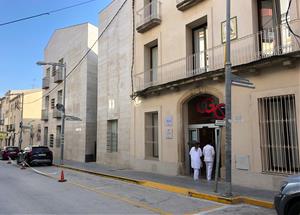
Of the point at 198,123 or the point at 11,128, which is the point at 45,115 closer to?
the point at 11,128

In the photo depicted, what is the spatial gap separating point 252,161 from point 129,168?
342 inches

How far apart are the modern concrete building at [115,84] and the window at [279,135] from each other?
9219mm

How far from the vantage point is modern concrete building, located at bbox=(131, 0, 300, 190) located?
1056 cm

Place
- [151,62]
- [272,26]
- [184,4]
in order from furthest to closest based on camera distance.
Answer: [151,62] < [184,4] < [272,26]

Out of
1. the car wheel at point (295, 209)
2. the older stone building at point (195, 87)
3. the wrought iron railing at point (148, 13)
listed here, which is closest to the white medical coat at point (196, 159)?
the older stone building at point (195, 87)

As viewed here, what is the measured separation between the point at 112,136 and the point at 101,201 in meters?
11.6

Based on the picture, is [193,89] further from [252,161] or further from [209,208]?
[209,208]

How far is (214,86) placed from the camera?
514 inches

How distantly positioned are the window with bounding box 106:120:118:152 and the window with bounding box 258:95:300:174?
36.4ft

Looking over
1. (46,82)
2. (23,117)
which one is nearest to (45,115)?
(46,82)

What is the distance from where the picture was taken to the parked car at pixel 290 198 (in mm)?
5750

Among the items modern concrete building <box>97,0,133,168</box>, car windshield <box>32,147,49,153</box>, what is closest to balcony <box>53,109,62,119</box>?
car windshield <box>32,147,49,153</box>

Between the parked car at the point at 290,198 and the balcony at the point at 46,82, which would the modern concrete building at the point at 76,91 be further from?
the parked car at the point at 290,198

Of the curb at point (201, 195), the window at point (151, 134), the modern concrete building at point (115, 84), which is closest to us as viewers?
the curb at point (201, 195)
